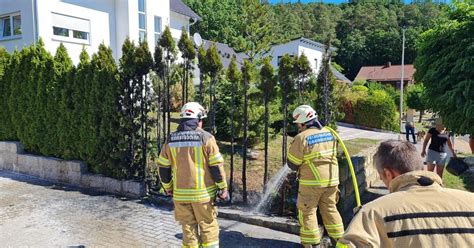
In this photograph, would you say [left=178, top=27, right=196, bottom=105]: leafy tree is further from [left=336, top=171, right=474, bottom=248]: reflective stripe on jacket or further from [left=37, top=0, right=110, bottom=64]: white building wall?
[left=37, top=0, right=110, bottom=64]: white building wall

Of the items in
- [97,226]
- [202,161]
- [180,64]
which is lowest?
[97,226]

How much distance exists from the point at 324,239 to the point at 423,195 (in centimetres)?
337

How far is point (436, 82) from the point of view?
602 cm

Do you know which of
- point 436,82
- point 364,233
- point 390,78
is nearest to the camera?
point 364,233

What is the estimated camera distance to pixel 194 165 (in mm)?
4234

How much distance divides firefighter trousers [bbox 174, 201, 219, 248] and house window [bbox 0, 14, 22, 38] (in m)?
16.0

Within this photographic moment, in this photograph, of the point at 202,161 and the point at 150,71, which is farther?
the point at 150,71

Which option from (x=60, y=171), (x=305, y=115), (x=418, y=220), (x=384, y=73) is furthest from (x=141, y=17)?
(x=384, y=73)

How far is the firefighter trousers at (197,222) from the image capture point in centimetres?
417

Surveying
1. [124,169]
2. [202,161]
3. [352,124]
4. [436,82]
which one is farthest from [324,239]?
[352,124]

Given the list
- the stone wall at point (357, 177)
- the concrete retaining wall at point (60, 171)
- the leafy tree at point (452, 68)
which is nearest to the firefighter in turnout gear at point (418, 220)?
the stone wall at point (357, 177)

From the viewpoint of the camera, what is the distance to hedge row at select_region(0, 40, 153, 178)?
6.80 m

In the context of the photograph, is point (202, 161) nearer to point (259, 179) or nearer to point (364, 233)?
point (364, 233)

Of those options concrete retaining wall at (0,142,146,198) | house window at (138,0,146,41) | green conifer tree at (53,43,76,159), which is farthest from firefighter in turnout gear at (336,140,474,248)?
house window at (138,0,146,41)
